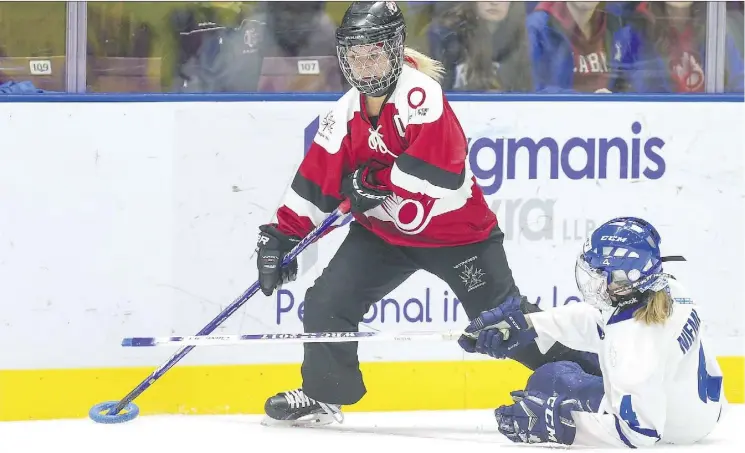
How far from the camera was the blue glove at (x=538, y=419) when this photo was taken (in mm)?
3502

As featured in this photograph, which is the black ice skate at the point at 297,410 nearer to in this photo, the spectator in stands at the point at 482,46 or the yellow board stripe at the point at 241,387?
the yellow board stripe at the point at 241,387

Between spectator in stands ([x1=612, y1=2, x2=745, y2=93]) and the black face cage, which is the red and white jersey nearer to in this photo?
the black face cage

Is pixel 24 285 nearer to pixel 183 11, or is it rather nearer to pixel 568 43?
pixel 183 11

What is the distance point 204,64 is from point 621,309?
182 cm

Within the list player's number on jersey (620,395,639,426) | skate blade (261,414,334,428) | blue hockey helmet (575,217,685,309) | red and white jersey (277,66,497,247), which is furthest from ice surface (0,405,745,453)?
red and white jersey (277,66,497,247)

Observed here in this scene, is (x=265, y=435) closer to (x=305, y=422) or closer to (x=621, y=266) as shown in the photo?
(x=305, y=422)

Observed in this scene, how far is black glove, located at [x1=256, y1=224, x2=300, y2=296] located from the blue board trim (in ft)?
1.99

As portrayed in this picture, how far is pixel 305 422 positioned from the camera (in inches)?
163

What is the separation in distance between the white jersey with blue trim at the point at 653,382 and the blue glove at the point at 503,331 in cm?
16

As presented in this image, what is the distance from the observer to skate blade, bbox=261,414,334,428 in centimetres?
413

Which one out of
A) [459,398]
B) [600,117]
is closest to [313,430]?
[459,398]

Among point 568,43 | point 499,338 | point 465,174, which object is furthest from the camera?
point 568,43

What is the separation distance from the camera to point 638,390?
3.29 m

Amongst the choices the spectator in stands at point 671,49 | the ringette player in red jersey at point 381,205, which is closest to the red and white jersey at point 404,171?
the ringette player in red jersey at point 381,205
